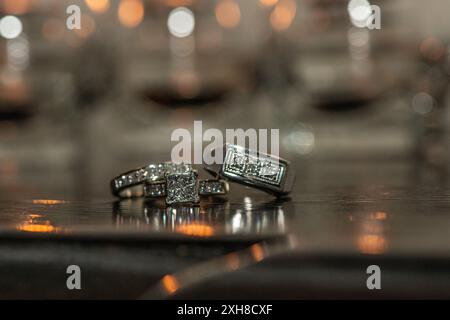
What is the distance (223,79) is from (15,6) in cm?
61

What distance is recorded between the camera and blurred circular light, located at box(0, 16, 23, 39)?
6.18ft

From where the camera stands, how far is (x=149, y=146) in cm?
203

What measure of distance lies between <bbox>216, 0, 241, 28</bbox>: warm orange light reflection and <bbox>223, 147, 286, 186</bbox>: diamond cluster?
1.45m

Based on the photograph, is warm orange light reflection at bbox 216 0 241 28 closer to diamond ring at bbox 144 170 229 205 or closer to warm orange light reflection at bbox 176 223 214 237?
diamond ring at bbox 144 170 229 205

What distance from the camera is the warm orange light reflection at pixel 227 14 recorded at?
75.9 inches

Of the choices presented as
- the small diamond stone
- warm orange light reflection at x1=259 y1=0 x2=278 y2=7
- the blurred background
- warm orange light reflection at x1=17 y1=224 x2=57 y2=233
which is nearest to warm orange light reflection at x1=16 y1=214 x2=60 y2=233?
warm orange light reflection at x1=17 y1=224 x2=57 y2=233

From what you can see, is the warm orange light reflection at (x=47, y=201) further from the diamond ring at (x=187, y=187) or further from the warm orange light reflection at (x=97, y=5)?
the warm orange light reflection at (x=97, y=5)

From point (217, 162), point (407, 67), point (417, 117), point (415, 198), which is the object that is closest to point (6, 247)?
point (217, 162)

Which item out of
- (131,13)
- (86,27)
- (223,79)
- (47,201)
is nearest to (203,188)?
(47,201)

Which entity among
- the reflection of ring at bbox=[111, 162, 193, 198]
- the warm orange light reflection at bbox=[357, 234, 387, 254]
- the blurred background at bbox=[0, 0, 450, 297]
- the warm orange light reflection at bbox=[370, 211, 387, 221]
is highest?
the blurred background at bbox=[0, 0, 450, 297]

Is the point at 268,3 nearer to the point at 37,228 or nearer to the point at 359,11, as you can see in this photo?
the point at 359,11

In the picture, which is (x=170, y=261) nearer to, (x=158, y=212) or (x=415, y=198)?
(x=158, y=212)

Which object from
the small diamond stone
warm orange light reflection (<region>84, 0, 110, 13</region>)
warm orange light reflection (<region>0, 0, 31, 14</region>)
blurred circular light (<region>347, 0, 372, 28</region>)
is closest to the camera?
the small diamond stone

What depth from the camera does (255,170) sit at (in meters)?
0.52
